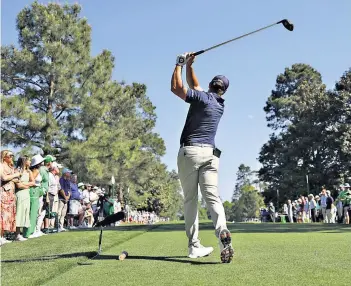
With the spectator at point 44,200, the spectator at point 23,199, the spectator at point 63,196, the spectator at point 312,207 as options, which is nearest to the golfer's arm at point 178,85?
the spectator at point 23,199

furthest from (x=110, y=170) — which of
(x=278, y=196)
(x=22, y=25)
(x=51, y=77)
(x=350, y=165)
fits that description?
(x=278, y=196)

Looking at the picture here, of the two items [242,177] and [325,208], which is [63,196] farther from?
[242,177]

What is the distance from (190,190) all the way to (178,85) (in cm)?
129

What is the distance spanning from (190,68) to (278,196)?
6072 centimetres

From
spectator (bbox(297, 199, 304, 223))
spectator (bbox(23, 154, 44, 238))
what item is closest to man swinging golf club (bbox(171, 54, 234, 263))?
spectator (bbox(23, 154, 44, 238))

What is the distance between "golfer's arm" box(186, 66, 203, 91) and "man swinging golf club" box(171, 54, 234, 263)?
17.1 inches

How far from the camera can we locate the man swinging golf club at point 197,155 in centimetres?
571

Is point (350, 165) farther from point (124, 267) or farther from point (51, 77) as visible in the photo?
point (124, 267)

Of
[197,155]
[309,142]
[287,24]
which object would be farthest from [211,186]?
[309,142]

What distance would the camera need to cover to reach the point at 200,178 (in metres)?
5.81

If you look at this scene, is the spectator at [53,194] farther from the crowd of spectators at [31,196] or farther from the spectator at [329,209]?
the spectator at [329,209]

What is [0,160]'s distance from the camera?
1025 cm

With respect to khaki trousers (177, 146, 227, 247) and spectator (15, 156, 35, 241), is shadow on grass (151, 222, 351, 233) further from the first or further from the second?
khaki trousers (177, 146, 227, 247)

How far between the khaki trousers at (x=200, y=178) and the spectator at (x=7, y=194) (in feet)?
18.1
